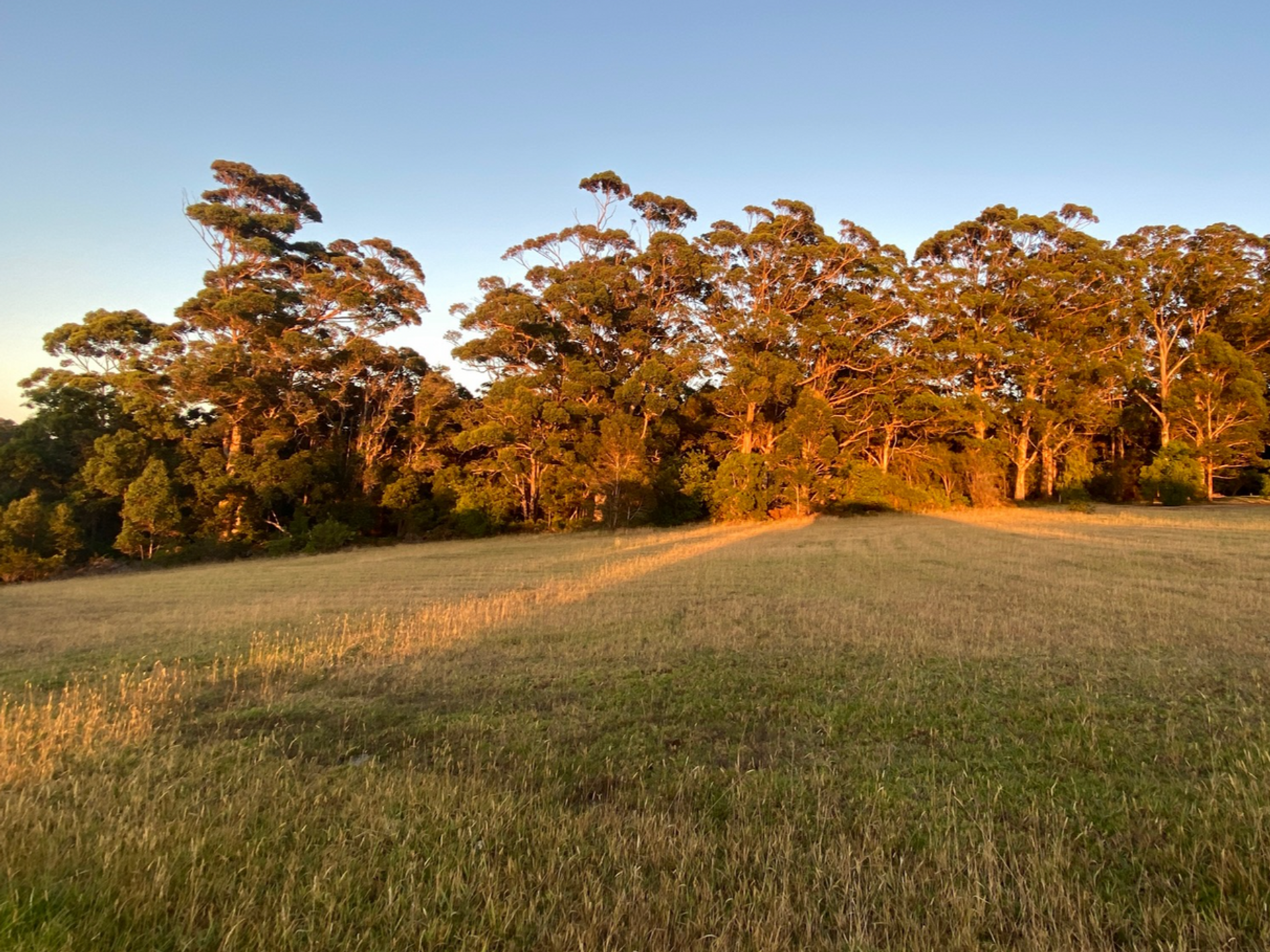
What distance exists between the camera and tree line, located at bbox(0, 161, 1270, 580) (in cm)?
2898

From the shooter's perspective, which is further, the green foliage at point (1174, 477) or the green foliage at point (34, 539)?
the green foliage at point (1174, 477)

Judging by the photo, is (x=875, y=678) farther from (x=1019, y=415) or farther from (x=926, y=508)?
(x=1019, y=415)

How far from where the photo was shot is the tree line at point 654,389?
29.0 meters

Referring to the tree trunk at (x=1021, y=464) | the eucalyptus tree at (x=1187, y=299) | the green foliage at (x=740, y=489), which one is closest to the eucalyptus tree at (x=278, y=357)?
the green foliage at (x=740, y=489)

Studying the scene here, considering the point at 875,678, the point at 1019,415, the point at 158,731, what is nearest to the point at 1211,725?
the point at 875,678

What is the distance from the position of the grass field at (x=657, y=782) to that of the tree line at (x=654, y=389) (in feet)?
76.1

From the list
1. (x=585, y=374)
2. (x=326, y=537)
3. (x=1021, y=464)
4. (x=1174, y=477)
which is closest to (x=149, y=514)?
(x=326, y=537)

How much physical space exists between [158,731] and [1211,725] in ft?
26.2

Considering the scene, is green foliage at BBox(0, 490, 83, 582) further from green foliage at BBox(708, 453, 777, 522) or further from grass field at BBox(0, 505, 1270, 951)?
green foliage at BBox(708, 453, 777, 522)

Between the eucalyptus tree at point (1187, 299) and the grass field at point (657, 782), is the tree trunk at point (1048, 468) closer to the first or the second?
the eucalyptus tree at point (1187, 299)

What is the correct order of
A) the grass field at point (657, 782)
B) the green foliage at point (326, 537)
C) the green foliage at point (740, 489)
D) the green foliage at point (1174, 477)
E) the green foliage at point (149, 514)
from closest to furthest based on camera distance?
1. the grass field at point (657, 782)
2. the green foliage at point (149, 514)
3. the green foliage at point (326, 537)
4. the green foliage at point (1174, 477)
5. the green foliage at point (740, 489)

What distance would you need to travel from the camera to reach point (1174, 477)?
1371 inches

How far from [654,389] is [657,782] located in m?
30.4

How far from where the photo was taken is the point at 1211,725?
4.72 meters
